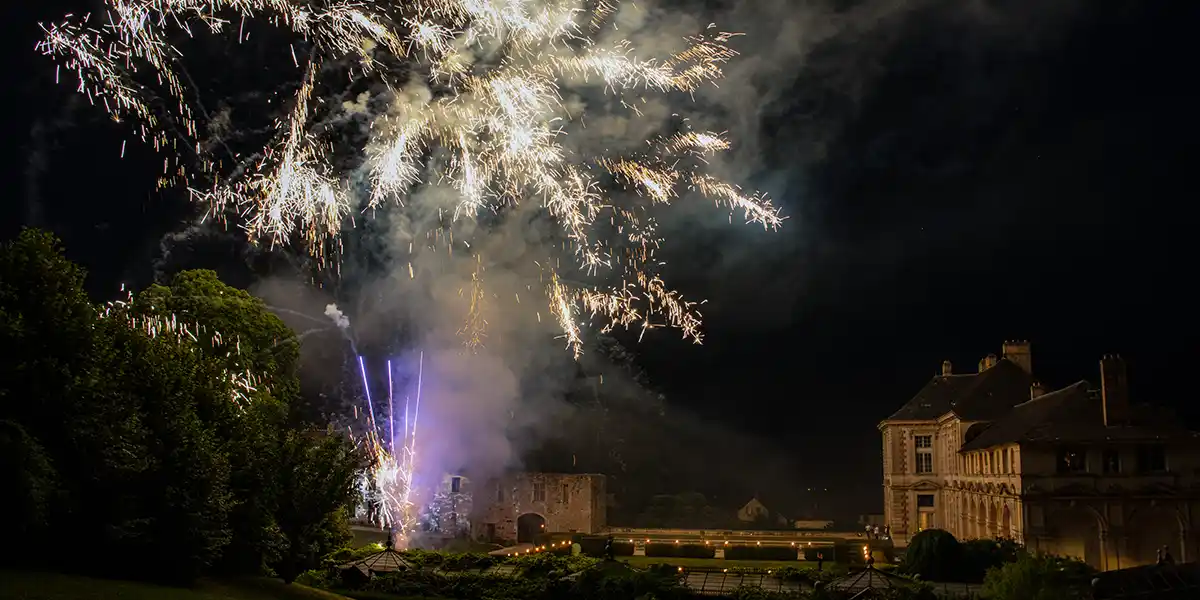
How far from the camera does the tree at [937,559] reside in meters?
33.6

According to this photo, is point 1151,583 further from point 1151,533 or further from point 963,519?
point 963,519

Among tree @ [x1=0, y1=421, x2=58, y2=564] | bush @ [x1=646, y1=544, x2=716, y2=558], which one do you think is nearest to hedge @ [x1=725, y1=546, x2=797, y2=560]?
bush @ [x1=646, y1=544, x2=716, y2=558]

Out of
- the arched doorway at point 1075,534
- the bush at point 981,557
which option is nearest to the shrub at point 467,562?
the bush at point 981,557

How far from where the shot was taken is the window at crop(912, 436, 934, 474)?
5753 cm

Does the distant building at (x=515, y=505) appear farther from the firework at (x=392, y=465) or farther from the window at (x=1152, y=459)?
the window at (x=1152, y=459)

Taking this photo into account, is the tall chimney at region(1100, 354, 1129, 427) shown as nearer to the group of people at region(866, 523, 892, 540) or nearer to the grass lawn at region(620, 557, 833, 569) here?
the grass lawn at region(620, 557, 833, 569)

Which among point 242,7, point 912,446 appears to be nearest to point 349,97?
point 242,7

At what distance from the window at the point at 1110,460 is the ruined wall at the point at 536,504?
2702 centimetres

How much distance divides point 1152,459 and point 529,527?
107 feet

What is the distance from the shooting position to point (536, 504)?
2223 inches

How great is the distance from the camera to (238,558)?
2492 centimetres

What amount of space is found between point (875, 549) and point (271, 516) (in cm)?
2739

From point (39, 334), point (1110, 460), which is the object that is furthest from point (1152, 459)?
point (39, 334)

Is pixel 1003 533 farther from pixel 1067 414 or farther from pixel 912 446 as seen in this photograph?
pixel 912 446
